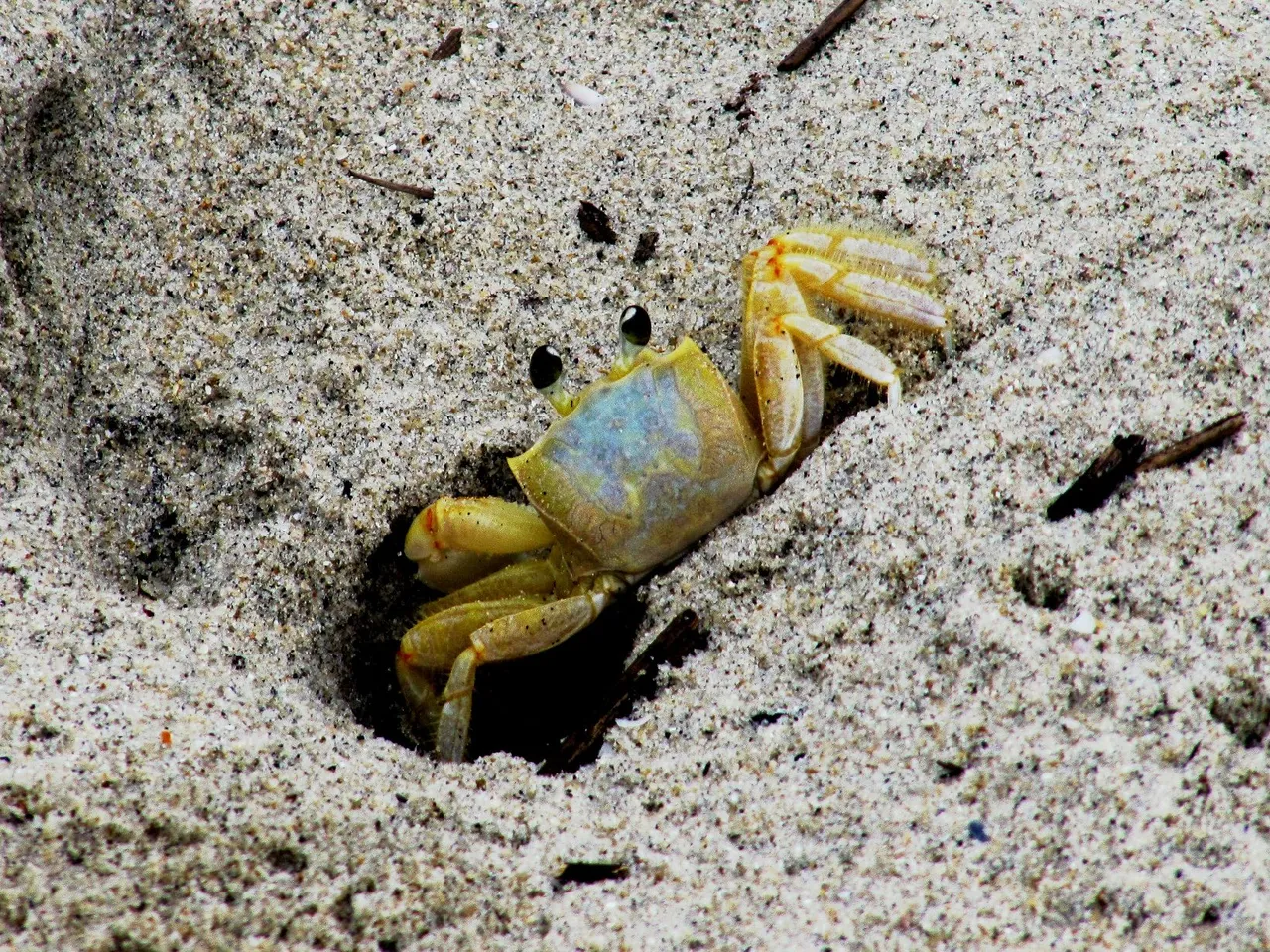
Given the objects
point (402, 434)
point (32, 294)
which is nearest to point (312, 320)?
point (402, 434)

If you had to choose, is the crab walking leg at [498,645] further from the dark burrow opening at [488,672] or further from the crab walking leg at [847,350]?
the crab walking leg at [847,350]

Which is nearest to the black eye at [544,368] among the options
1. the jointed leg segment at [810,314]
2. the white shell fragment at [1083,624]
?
the jointed leg segment at [810,314]

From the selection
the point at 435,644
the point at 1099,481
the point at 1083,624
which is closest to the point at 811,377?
the point at 1099,481

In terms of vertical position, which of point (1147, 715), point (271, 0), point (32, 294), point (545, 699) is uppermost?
point (271, 0)

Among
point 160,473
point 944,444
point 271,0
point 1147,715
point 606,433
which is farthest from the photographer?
point 271,0

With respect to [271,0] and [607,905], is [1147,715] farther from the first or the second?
[271,0]

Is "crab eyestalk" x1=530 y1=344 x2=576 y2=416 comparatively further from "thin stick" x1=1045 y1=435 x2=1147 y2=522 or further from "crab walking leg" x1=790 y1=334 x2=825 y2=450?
"thin stick" x1=1045 y1=435 x2=1147 y2=522
